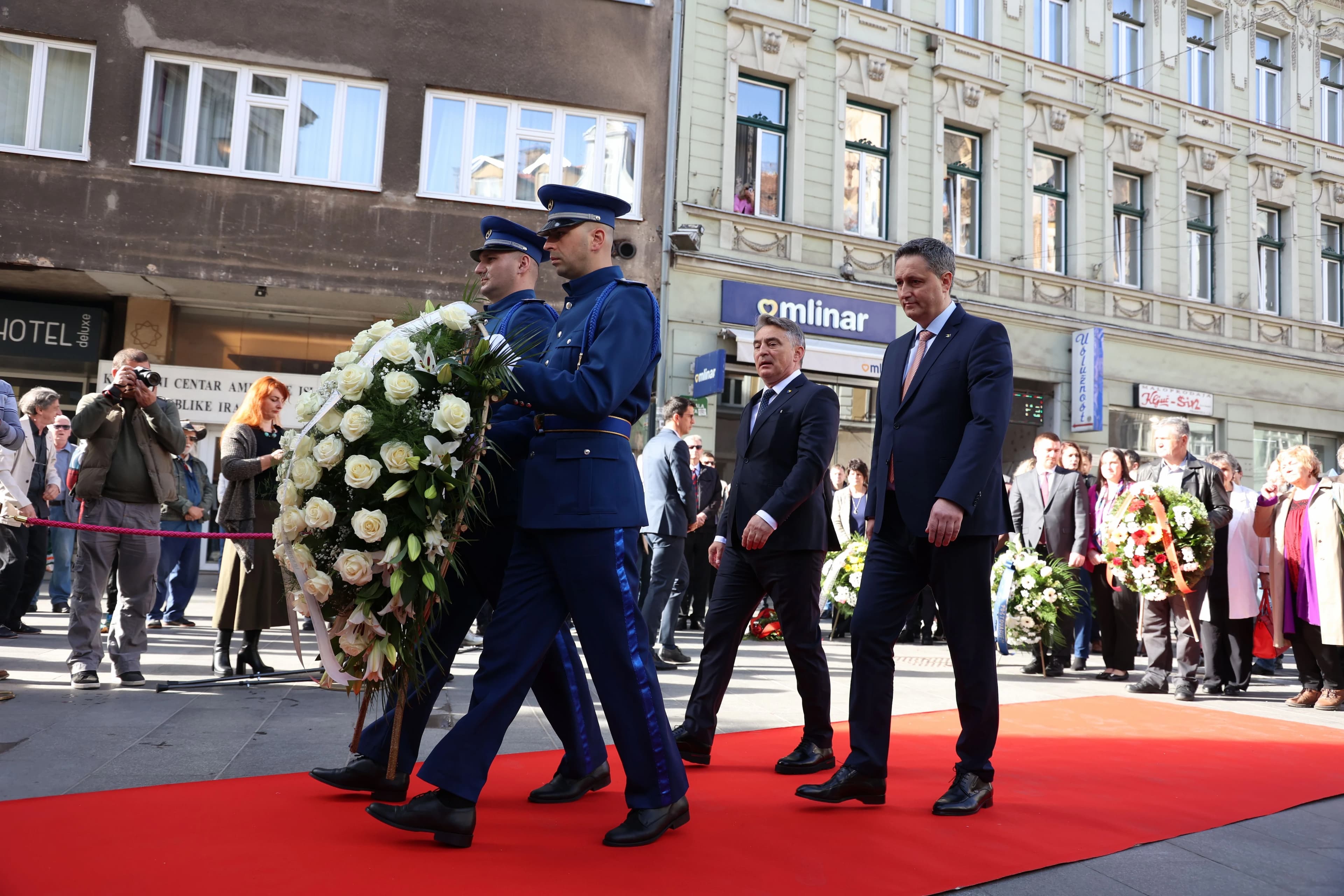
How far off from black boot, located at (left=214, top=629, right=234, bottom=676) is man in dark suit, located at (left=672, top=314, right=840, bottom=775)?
11.3ft

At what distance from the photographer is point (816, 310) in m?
17.2

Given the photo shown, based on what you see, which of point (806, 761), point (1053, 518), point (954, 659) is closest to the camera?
point (954, 659)

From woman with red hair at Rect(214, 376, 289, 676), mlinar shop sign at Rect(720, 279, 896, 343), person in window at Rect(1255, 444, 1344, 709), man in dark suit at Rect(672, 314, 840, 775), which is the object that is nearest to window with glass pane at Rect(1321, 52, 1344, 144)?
mlinar shop sign at Rect(720, 279, 896, 343)

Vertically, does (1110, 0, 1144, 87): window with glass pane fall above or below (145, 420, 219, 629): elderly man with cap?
above

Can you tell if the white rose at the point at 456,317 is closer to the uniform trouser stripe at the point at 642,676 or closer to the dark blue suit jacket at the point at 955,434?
the uniform trouser stripe at the point at 642,676

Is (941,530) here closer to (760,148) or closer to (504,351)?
(504,351)

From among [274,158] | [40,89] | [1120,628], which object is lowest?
[1120,628]

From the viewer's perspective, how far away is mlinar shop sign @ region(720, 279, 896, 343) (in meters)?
16.6

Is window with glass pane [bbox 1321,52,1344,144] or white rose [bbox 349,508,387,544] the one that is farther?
window with glass pane [bbox 1321,52,1344,144]

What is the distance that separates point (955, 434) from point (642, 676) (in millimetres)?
1616

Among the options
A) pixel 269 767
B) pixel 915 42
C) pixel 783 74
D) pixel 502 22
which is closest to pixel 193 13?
Answer: pixel 502 22

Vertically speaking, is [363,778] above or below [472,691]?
below

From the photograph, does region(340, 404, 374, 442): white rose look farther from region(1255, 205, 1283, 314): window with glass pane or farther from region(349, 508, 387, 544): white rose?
region(1255, 205, 1283, 314): window with glass pane

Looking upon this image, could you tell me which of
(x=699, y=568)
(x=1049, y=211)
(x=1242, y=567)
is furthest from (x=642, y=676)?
(x=1049, y=211)
